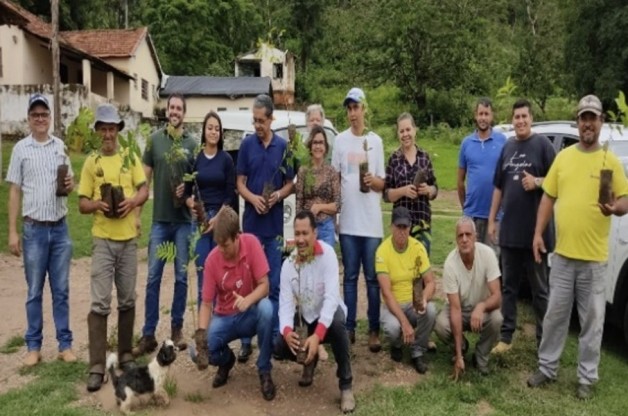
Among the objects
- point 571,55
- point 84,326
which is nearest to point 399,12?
point 571,55

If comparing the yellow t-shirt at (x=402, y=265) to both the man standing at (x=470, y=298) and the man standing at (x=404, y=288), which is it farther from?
the man standing at (x=470, y=298)

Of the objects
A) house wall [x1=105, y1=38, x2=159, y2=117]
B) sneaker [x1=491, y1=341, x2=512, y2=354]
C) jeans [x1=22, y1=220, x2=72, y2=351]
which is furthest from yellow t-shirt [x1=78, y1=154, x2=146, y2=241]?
house wall [x1=105, y1=38, x2=159, y2=117]

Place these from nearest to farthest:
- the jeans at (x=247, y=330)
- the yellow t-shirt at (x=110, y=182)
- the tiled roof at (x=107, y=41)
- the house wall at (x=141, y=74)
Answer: the jeans at (x=247, y=330) < the yellow t-shirt at (x=110, y=182) < the tiled roof at (x=107, y=41) < the house wall at (x=141, y=74)

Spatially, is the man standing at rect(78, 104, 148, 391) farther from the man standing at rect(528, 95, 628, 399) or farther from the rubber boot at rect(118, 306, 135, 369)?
the man standing at rect(528, 95, 628, 399)

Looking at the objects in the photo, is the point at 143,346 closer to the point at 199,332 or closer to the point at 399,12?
the point at 199,332

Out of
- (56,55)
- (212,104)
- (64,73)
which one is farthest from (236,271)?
(212,104)

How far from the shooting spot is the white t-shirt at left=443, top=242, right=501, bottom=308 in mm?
4961

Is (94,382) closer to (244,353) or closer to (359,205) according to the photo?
(244,353)

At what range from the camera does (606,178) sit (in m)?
→ 4.34

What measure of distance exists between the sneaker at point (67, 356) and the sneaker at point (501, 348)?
3.48m

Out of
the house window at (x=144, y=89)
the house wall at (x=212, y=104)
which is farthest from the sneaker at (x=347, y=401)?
the house window at (x=144, y=89)

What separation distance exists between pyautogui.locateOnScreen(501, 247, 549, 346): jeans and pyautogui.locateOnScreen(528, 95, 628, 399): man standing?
38cm

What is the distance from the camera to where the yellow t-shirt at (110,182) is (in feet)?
15.8

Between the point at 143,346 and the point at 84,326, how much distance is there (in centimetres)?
126
